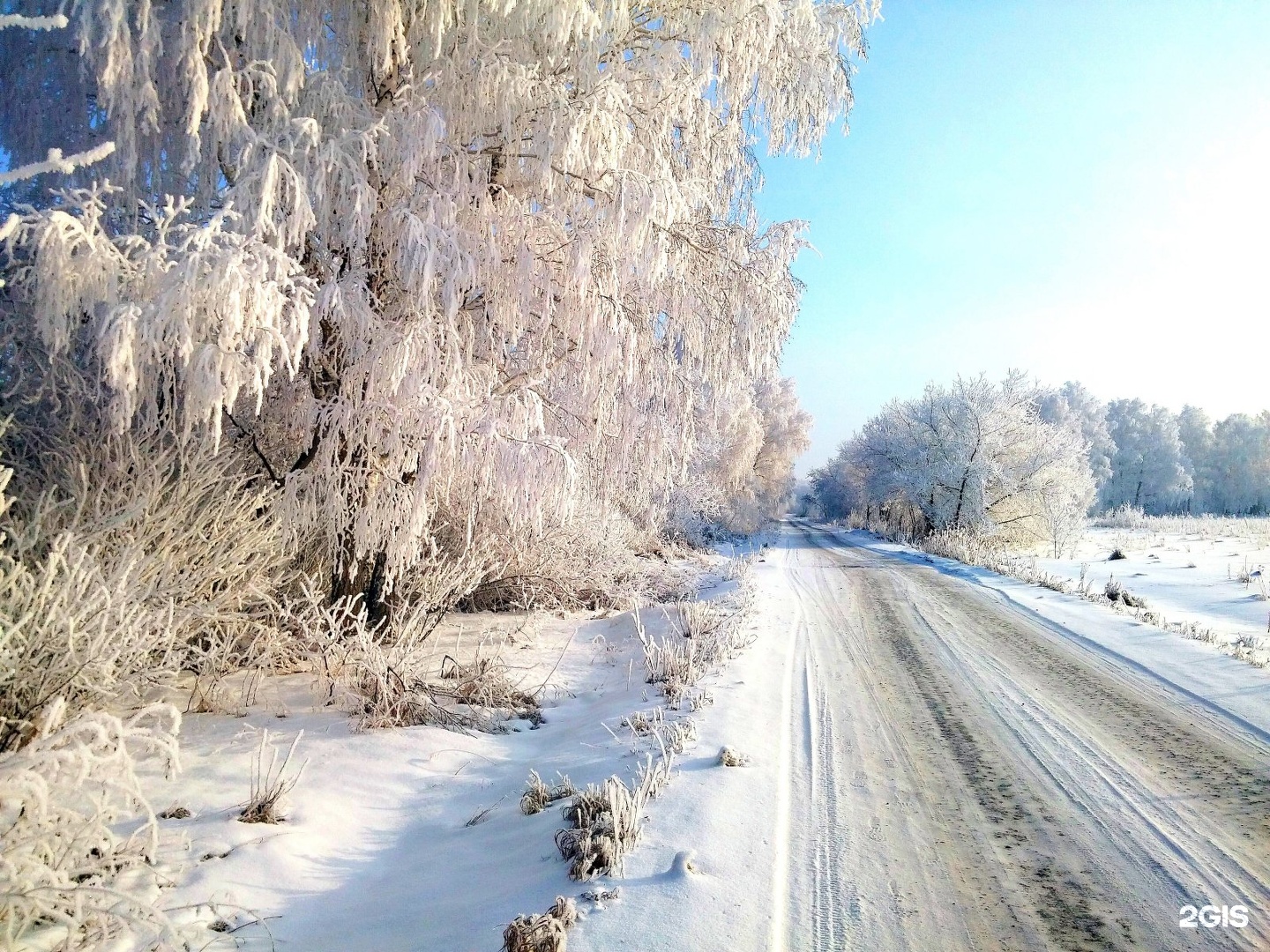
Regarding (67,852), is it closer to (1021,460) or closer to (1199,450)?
(1021,460)

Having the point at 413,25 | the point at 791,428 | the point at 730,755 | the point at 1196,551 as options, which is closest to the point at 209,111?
the point at 413,25

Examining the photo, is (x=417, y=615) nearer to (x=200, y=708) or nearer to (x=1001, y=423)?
(x=200, y=708)

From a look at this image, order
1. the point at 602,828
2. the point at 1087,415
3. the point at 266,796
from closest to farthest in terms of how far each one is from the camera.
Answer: the point at 602,828
the point at 266,796
the point at 1087,415

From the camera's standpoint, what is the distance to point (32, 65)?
5.09 meters

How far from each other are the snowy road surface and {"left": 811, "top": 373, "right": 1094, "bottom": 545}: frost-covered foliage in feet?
60.6

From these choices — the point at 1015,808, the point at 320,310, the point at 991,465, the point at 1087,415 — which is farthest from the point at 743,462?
the point at 1087,415

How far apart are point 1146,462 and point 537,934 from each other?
68.4m

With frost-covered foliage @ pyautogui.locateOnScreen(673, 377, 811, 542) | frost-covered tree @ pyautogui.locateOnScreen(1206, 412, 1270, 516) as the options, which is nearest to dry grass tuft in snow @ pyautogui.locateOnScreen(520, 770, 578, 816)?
frost-covered foliage @ pyautogui.locateOnScreen(673, 377, 811, 542)

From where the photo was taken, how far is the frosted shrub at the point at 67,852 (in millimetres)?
1871

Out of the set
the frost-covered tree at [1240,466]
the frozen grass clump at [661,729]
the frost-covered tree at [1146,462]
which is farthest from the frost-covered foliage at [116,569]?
the frost-covered tree at [1240,466]

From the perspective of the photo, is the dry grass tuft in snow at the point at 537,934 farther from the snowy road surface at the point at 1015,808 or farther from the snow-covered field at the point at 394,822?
the snowy road surface at the point at 1015,808

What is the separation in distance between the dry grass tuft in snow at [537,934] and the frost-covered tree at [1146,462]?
208 feet

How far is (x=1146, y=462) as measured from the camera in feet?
179

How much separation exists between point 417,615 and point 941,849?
370cm
